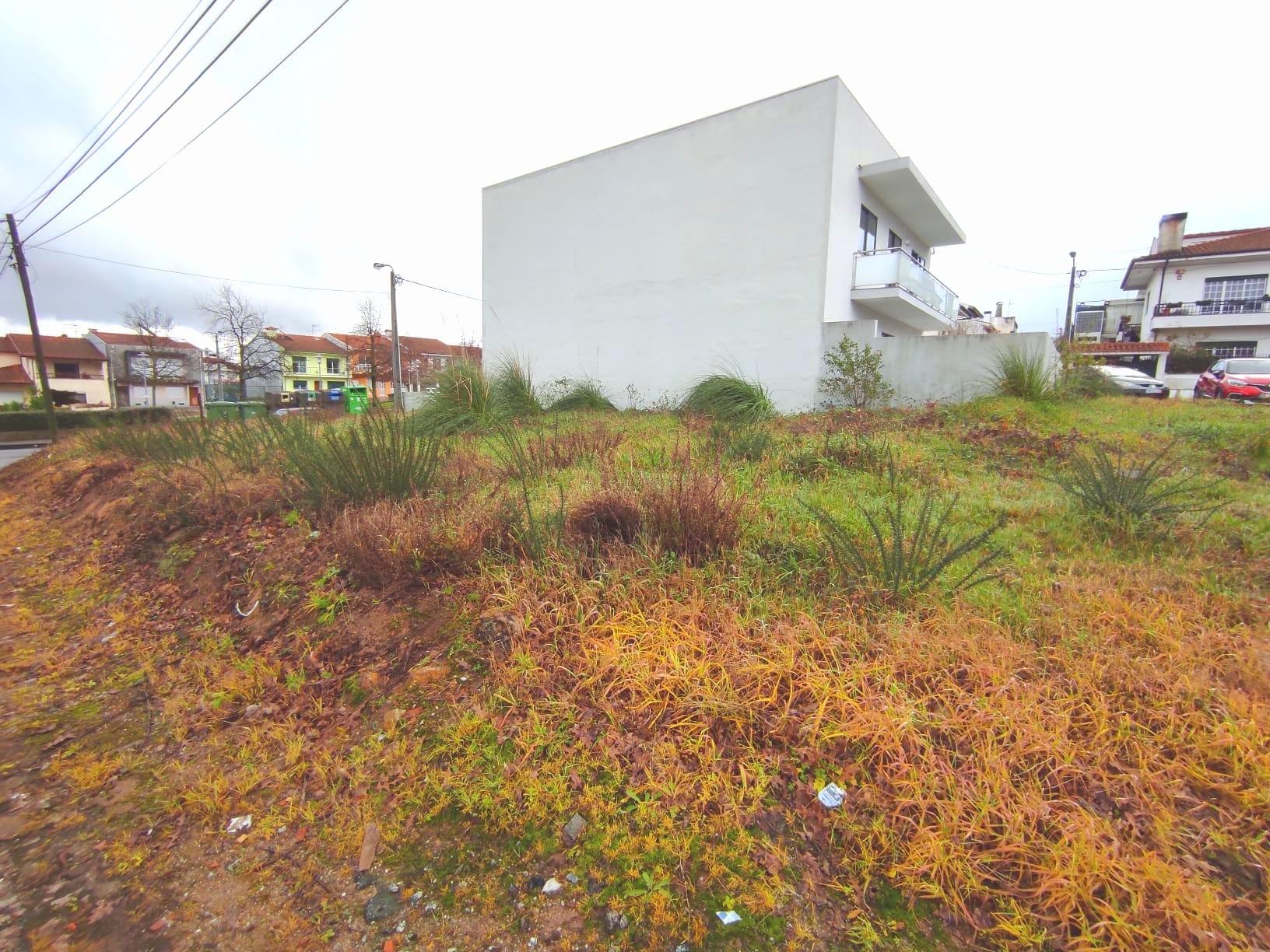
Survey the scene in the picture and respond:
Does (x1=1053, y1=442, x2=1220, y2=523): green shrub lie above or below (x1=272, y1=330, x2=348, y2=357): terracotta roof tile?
below

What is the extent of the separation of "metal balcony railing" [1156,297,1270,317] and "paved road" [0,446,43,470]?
47.4m

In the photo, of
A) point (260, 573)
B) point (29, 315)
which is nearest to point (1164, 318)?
point (260, 573)

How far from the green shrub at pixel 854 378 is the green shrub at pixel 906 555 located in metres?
6.92

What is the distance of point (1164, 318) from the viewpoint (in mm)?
28234

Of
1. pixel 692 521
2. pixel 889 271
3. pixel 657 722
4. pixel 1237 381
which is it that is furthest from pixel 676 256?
pixel 1237 381

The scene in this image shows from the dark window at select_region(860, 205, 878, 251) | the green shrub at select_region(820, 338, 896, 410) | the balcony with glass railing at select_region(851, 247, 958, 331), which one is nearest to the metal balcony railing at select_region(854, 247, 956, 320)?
the balcony with glass railing at select_region(851, 247, 958, 331)

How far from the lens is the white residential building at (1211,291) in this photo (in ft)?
86.3

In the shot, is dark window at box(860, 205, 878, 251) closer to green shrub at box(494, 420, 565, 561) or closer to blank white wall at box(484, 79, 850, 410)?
blank white wall at box(484, 79, 850, 410)

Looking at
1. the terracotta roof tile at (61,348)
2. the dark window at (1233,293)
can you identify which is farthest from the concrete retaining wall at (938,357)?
the terracotta roof tile at (61,348)

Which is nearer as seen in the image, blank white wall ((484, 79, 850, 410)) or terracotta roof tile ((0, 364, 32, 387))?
blank white wall ((484, 79, 850, 410))

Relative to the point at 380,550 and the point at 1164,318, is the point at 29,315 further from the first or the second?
the point at 1164,318

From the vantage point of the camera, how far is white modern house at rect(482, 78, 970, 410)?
11.5m

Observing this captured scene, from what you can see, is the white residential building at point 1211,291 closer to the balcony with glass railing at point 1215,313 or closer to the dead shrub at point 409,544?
the balcony with glass railing at point 1215,313

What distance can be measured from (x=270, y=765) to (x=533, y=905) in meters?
1.34
